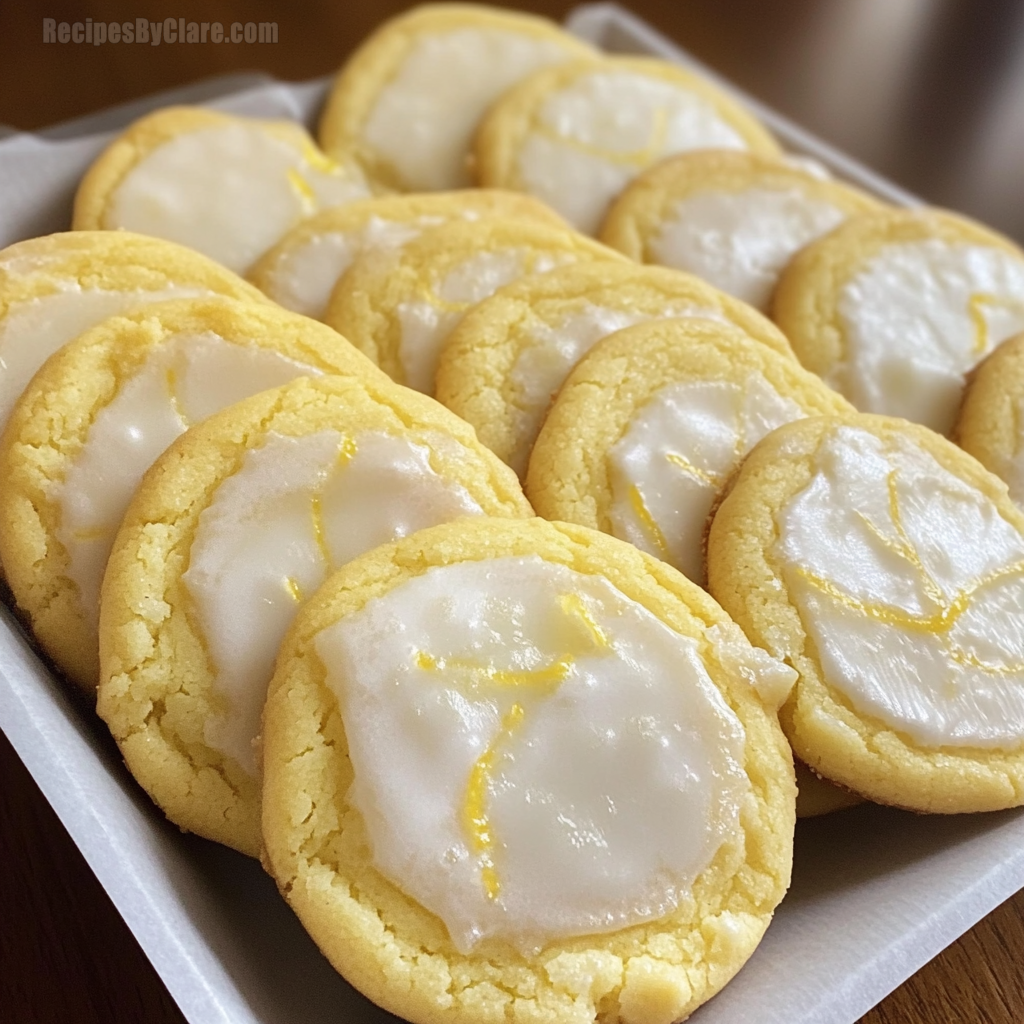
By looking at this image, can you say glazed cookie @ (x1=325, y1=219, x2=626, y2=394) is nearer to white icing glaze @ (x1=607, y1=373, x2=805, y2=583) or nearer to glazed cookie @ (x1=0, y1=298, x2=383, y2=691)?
glazed cookie @ (x1=0, y1=298, x2=383, y2=691)

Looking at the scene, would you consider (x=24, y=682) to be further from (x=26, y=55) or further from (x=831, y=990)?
(x=26, y=55)

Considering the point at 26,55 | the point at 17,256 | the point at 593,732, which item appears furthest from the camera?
the point at 26,55

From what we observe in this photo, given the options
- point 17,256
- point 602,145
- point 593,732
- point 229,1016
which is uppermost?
point 602,145

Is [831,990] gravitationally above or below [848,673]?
below

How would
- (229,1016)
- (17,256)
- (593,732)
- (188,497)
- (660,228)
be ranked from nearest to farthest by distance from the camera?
(229,1016)
(593,732)
(188,497)
(17,256)
(660,228)

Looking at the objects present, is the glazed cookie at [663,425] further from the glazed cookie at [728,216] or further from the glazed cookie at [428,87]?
the glazed cookie at [428,87]

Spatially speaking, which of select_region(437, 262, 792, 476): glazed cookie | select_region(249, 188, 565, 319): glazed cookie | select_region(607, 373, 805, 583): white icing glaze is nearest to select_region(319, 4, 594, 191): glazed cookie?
select_region(249, 188, 565, 319): glazed cookie

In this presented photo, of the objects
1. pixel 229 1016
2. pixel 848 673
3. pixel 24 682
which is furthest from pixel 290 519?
pixel 848 673
